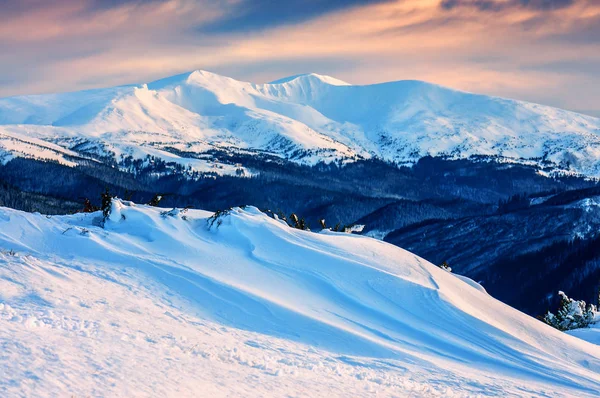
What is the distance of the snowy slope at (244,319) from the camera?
32.8 ft

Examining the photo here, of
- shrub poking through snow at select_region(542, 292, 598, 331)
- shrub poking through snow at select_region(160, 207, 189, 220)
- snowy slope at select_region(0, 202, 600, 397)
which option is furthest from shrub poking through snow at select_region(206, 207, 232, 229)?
shrub poking through snow at select_region(542, 292, 598, 331)

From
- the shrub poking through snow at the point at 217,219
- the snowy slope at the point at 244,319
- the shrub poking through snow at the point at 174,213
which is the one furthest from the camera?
the shrub poking through snow at the point at 174,213

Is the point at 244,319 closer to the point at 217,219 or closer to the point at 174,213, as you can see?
the point at 217,219

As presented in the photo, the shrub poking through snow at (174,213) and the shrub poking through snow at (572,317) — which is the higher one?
the shrub poking through snow at (174,213)

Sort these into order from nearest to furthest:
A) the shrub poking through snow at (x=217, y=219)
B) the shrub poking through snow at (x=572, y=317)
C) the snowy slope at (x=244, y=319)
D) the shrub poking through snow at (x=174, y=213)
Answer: the snowy slope at (x=244, y=319) < the shrub poking through snow at (x=217, y=219) < the shrub poking through snow at (x=174, y=213) < the shrub poking through snow at (x=572, y=317)

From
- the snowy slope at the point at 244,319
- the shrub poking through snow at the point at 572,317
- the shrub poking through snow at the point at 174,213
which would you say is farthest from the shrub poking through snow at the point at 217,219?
the shrub poking through snow at the point at 572,317

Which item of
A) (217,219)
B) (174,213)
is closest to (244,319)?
(217,219)

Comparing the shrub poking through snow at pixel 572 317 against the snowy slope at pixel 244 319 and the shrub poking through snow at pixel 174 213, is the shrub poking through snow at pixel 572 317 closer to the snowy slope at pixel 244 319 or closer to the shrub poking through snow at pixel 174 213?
the snowy slope at pixel 244 319

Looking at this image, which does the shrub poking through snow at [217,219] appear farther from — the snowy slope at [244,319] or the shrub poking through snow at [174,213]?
the shrub poking through snow at [174,213]

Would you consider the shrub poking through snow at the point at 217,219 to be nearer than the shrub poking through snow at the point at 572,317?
Yes

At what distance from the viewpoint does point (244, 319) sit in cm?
1459

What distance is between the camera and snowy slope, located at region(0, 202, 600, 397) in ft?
32.8

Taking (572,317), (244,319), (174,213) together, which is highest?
(174,213)

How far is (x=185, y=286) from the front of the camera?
15.8 metres
